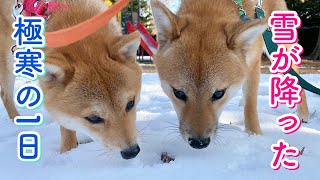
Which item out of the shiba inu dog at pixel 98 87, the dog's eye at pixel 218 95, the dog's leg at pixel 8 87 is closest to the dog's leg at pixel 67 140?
the shiba inu dog at pixel 98 87

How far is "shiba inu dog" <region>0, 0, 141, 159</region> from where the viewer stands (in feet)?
7.32

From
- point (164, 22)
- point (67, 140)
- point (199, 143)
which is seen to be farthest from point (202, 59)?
point (67, 140)

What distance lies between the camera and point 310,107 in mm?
4031

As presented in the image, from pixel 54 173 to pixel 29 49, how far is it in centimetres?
77

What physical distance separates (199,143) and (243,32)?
74cm

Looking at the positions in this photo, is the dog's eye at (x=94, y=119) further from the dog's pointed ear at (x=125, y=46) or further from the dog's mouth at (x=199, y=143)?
the dog's mouth at (x=199, y=143)

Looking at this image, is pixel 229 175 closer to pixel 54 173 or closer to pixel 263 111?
pixel 54 173

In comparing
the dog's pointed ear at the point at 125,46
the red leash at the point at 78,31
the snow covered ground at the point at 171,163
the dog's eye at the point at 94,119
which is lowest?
the snow covered ground at the point at 171,163

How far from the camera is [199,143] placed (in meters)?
2.30

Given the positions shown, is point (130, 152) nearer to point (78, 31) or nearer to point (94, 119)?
point (94, 119)

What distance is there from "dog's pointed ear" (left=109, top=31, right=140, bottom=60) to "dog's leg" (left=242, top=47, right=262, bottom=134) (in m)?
1.02

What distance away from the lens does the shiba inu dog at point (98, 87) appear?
2230 mm

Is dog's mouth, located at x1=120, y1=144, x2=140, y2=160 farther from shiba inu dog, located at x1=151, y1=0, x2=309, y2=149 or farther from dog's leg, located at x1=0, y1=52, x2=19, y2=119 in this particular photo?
dog's leg, located at x1=0, y1=52, x2=19, y2=119

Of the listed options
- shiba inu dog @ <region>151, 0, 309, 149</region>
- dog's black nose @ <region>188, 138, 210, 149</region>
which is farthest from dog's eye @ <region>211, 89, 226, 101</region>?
dog's black nose @ <region>188, 138, 210, 149</region>
